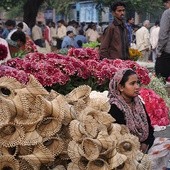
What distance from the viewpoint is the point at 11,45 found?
9.95 m

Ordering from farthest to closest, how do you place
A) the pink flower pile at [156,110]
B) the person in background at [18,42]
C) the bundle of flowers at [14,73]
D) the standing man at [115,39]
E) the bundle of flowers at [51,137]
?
the person in background at [18,42], the standing man at [115,39], the pink flower pile at [156,110], the bundle of flowers at [14,73], the bundle of flowers at [51,137]

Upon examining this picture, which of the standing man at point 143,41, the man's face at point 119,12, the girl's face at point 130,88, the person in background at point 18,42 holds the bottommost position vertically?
the standing man at point 143,41

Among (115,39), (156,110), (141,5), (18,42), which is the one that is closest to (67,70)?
(156,110)

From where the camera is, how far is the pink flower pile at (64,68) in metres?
6.78

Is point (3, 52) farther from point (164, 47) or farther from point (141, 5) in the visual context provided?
point (141, 5)

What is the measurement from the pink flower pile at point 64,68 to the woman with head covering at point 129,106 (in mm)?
1384

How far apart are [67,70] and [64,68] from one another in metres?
0.04

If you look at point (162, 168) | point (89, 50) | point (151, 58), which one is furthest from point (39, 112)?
point (151, 58)

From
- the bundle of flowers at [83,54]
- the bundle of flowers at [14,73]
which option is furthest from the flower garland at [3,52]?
the bundle of flowers at [83,54]

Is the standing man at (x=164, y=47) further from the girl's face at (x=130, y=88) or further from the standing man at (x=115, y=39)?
the girl's face at (x=130, y=88)

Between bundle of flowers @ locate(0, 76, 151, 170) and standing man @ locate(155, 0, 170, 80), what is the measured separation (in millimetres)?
5903

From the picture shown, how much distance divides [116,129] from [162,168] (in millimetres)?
1854

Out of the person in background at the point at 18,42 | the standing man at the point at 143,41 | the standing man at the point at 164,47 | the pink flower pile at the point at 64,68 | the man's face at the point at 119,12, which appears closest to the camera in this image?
the pink flower pile at the point at 64,68

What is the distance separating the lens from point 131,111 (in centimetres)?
552
